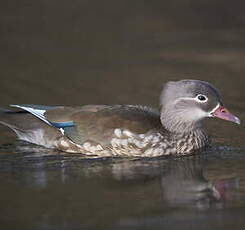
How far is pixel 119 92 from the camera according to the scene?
1195 centimetres

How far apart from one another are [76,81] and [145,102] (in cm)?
126

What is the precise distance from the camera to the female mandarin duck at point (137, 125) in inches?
376

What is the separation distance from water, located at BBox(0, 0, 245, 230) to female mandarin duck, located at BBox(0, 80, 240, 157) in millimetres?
142

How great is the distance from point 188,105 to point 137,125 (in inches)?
22.6

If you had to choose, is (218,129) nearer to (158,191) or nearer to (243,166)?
(243,166)

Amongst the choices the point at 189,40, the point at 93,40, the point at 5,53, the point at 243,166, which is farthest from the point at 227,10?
the point at 243,166

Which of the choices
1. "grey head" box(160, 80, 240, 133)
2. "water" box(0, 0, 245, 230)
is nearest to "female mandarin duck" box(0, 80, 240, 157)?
"grey head" box(160, 80, 240, 133)

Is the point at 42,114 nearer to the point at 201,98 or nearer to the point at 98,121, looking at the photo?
the point at 98,121

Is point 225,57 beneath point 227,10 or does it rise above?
beneath

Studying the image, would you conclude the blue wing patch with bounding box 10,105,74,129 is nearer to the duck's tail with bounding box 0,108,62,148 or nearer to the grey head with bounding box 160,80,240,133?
the duck's tail with bounding box 0,108,62,148

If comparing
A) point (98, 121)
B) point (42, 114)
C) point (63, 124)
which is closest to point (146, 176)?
point (98, 121)

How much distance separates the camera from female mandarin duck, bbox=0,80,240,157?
376 inches

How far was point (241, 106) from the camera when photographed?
11297 mm

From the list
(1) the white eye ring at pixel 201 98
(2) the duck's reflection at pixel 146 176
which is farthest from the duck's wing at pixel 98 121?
(1) the white eye ring at pixel 201 98
